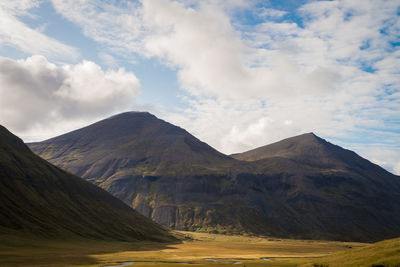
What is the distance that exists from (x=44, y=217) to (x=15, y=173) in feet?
121

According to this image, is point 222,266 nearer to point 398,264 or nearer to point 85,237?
point 398,264

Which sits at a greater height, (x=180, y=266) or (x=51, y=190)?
(x=51, y=190)

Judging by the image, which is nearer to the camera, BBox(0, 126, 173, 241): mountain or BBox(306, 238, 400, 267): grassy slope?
BBox(306, 238, 400, 267): grassy slope

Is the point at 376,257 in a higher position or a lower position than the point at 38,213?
Answer: lower

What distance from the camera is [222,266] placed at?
88.9 m

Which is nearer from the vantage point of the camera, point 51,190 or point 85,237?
point 85,237

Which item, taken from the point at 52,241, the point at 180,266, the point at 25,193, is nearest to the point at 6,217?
the point at 52,241

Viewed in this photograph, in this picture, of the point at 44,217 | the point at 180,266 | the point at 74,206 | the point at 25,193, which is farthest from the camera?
the point at 74,206

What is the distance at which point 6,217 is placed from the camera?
145m

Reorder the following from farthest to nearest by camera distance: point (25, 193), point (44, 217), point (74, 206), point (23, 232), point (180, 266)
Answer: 1. point (74, 206)
2. point (25, 193)
3. point (44, 217)
4. point (23, 232)
5. point (180, 266)

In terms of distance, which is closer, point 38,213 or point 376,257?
point 376,257

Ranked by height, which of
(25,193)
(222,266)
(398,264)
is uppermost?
(25,193)

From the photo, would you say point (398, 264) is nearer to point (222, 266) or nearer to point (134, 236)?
point (222, 266)

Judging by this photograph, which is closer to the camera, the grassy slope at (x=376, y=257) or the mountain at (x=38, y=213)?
the grassy slope at (x=376, y=257)
